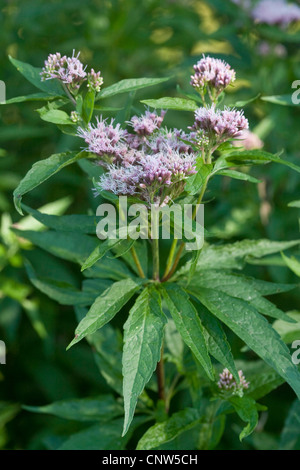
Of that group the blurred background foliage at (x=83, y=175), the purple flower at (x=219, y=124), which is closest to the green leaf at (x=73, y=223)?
the purple flower at (x=219, y=124)

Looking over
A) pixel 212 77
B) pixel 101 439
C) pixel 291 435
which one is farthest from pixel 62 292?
pixel 291 435

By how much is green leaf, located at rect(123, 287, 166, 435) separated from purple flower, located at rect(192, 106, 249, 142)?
14.0 inches

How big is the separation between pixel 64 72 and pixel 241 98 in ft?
5.06

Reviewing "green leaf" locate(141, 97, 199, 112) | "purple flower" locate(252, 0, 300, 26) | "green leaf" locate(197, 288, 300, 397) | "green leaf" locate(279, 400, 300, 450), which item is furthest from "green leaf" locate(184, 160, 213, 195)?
"purple flower" locate(252, 0, 300, 26)

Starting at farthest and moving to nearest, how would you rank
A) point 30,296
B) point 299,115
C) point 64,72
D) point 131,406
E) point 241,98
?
point 299,115 → point 241,98 → point 30,296 → point 64,72 → point 131,406

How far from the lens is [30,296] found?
241cm

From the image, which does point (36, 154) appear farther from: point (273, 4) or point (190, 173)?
point (190, 173)

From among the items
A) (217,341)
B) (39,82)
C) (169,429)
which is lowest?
(169,429)

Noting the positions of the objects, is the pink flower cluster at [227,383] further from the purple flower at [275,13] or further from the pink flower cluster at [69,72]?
the purple flower at [275,13]

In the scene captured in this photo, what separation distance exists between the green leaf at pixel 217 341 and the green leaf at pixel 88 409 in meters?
0.43

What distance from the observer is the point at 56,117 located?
115 cm

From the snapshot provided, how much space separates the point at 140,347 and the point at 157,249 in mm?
266

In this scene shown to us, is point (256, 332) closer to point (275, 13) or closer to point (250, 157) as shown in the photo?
point (250, 157)
